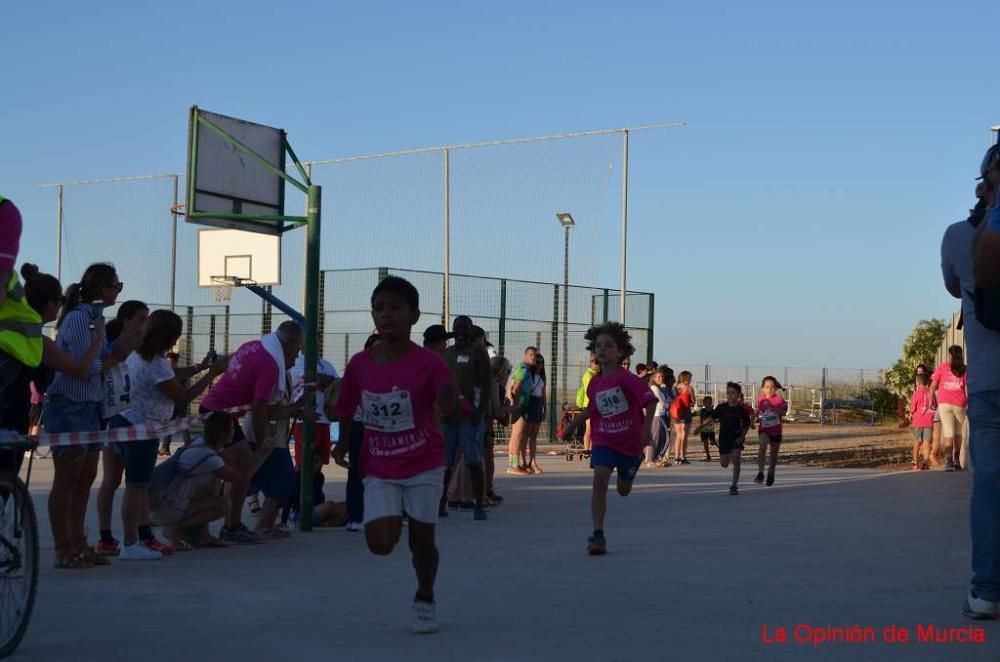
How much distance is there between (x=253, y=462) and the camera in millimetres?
10430

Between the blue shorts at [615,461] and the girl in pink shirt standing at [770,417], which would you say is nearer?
the blue shorts at [615,461]

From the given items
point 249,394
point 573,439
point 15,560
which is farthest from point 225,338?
point 15,560

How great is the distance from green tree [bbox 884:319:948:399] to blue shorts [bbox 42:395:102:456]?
146 feet

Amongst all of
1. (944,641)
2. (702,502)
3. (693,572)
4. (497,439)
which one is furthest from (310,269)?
(497,439)

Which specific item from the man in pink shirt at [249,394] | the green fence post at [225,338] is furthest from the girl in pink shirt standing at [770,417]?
the green fence post at [225,338]

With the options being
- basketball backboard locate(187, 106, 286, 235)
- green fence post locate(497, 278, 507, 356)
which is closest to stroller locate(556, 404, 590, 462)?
green fence post locate(497, 278, 507, 356)

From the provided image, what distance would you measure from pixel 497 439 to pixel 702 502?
14.0m

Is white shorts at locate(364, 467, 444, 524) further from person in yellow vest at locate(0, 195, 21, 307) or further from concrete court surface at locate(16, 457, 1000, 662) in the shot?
person in yellow vest at locate(0, 195, 21, 307)

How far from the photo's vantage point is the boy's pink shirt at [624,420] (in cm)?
998

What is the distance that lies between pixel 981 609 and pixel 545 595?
7.60 feet

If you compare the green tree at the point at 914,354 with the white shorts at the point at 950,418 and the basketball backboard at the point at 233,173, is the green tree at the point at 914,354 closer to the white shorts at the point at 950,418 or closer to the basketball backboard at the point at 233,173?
the white shorts at the point at 950,418

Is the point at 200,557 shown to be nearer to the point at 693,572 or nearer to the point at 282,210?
the point at 693,572

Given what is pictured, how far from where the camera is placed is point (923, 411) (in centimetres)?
2183

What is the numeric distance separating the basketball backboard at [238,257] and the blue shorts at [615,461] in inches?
330
